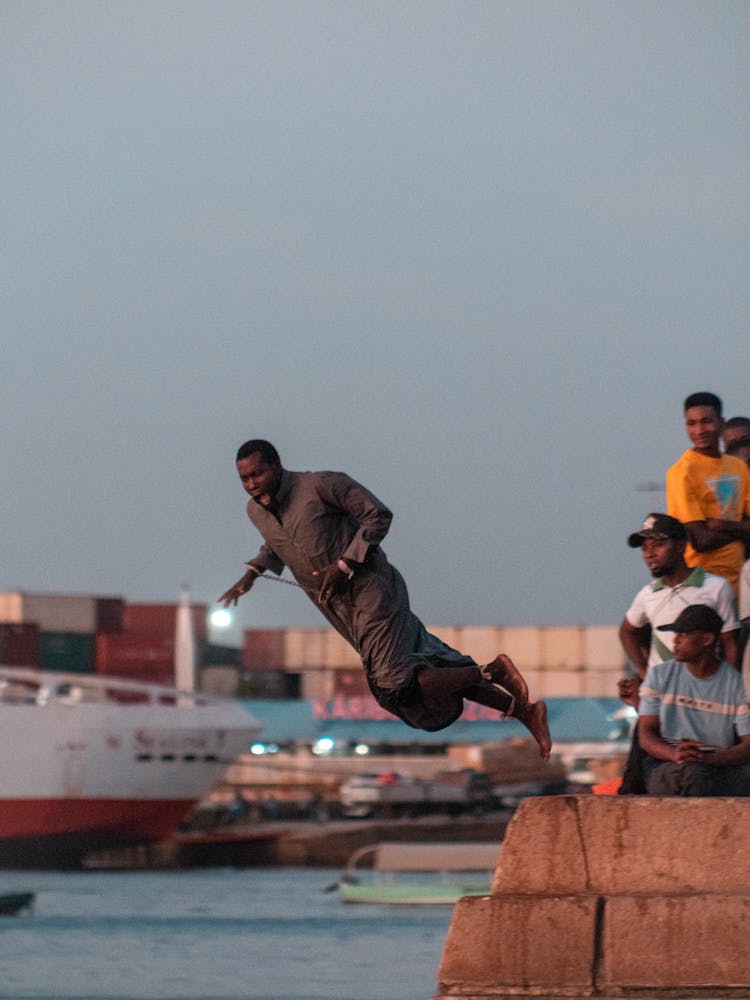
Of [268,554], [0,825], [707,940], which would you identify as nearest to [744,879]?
[707,940]

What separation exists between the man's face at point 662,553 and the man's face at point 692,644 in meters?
0.66

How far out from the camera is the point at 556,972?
23.9 feet

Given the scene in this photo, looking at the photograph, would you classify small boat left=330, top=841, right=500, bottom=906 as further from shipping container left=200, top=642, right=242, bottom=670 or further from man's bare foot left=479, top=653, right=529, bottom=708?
shipping container left=200, top=642, right=242, bottom=670

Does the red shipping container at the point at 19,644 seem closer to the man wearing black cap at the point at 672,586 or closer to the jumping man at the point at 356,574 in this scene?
the man wearing black cap at the point at 672,586

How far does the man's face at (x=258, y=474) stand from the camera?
7.58 m

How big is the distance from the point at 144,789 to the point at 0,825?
5833mm

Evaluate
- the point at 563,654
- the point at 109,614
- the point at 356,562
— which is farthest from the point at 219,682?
the point at 356,562

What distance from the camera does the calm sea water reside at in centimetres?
3294

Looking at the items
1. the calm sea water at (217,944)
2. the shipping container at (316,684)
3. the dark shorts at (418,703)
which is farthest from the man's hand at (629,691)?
the shipping container at (316,684)

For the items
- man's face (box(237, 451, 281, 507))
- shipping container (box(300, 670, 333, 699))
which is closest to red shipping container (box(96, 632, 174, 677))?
shipping container (box(300, 670, 333, 699))

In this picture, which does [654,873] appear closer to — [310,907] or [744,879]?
[744,879]

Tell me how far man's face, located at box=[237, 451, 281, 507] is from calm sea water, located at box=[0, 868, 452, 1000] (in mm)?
19730

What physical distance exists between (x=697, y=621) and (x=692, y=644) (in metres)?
0.10

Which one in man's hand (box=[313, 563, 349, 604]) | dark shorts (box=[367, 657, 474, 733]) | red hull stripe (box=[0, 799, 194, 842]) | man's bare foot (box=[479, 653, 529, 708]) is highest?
man's hand (box=[313, 563, 349, 604])
